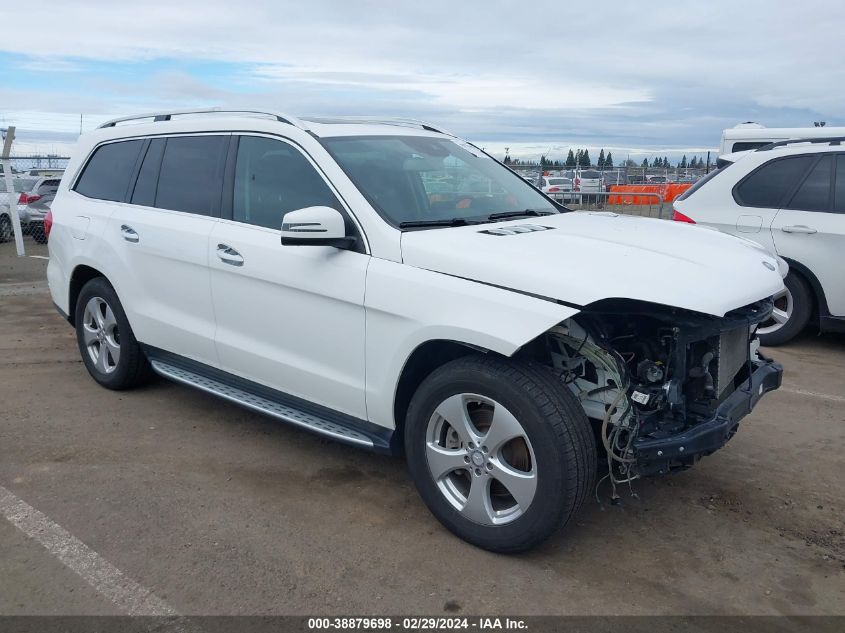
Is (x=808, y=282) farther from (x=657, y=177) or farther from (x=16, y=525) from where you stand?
(x=657, y=177)

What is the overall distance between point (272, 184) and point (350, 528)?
1.91 m

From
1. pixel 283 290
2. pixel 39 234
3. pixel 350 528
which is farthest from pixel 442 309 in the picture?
pixel 39 234

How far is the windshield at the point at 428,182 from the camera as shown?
3.98 meters

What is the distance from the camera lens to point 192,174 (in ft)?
15.9

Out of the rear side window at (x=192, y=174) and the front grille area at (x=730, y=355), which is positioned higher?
the rear side window at (x=192, y=174)

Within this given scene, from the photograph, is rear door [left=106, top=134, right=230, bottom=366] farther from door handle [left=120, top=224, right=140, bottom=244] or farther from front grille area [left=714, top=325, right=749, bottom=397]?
front grille area [left=714, top=325, right=749, bottom=397]

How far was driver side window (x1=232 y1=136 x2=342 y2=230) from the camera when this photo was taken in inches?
160

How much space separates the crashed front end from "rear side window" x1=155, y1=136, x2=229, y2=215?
7.77 feet

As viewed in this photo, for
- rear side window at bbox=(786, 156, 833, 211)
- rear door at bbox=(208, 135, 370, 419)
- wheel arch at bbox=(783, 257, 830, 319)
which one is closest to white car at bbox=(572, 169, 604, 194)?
rear side window at bbox=(786, 156, 833, 211)

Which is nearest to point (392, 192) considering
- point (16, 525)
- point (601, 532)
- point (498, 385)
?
point (498, 385)

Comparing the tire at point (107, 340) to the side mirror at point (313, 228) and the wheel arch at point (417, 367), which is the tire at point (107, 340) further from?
the wheel arch at point (417, 367)

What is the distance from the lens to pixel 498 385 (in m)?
3.20

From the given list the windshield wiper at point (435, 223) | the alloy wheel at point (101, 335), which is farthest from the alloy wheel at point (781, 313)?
the alloy wheel at point (101, 335)

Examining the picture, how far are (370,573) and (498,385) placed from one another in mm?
984
